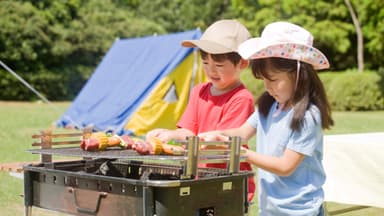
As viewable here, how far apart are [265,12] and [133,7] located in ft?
43.9

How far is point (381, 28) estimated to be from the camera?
86.7ft

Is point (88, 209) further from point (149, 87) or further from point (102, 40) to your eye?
point (102, 40)

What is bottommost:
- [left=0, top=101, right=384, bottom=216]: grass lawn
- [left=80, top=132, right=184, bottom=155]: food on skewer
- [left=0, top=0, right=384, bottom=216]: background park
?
[left=0, top=101, right=384, bottom=216]: grass lawn

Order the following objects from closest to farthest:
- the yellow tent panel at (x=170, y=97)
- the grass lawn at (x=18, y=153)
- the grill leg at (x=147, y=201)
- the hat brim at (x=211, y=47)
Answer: the grill leg at (x=147, y=201) < the hat brim at (x=211, y=47) < the grass lawn at (x=18, y=153) < the yellow tent panel at (x=170, y=97)

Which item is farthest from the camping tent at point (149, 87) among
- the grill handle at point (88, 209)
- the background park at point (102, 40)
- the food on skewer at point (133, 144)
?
the background park at point (102, 40)

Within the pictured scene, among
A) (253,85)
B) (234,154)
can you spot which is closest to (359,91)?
(253,85)

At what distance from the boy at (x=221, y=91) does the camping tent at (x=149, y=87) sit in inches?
317

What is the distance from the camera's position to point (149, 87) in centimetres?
1198

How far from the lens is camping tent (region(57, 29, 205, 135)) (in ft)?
39.1

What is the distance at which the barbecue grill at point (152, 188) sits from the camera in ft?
7.51

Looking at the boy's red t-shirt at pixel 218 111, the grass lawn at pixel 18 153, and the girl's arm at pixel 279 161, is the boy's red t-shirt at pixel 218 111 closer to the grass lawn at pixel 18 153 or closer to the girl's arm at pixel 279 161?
the girl's arm at pixel 279 161

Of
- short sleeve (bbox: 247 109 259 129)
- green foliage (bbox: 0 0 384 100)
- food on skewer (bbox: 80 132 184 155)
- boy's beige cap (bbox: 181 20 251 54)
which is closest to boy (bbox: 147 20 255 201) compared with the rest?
boy's beige cap (bbox: 181 20 251 54)

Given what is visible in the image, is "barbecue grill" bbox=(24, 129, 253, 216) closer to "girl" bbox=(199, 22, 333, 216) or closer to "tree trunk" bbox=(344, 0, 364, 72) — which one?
"girl" bbox=(199, 22, 333, 216)

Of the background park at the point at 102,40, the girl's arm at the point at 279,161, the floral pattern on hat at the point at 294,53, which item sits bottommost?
the girl's arm at the point at 279,161
